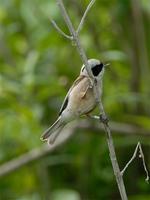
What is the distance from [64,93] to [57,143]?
44cm

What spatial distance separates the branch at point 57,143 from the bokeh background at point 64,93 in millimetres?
12

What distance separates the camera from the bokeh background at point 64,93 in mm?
5812

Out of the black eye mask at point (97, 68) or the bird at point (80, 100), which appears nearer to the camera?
the black eye mask at point (97, 68)

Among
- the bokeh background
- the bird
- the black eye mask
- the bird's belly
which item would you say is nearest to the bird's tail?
the bird

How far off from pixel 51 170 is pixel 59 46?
1111 mm

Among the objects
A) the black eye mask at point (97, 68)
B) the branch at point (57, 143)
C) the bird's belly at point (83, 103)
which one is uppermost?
the branch at point (57, 143)

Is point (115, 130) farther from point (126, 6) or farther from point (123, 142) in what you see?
point (126, 6)

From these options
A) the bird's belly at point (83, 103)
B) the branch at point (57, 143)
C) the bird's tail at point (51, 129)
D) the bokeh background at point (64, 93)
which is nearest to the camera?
the bird's belly at point (83, 103)

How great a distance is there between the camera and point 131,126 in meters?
6.11

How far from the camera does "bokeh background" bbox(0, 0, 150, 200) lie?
5.81m

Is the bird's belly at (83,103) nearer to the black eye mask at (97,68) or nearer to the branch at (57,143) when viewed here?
the black eye mask at (97,68)

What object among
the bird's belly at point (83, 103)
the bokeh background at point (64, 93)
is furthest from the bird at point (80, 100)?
the bokeh background at point (64, 93)

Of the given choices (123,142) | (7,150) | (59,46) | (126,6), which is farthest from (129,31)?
(7,150)

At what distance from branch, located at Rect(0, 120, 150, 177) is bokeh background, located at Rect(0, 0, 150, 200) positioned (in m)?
0.01
